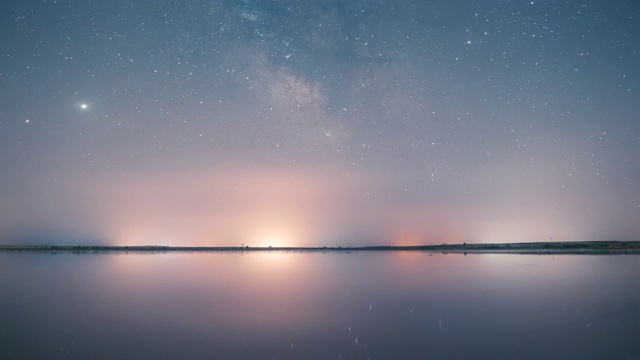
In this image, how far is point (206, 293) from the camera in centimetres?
1397

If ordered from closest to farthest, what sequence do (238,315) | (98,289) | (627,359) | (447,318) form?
(627,359) < (447,318) < (238,315) < (98,289)

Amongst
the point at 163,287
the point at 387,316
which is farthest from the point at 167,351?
the point at 163,287

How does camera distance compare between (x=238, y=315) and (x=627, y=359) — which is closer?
(x=627, y=359)

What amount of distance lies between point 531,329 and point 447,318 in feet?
6.35

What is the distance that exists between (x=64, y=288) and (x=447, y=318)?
1654cm

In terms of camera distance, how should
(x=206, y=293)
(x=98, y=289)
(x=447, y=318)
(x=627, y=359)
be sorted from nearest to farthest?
(x=627, y=359) → (x=447, y=318) → (x=206, y=293) → (x=98, y=289)

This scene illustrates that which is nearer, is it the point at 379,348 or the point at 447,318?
the point at 379,348

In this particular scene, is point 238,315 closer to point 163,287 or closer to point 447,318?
point 447,318

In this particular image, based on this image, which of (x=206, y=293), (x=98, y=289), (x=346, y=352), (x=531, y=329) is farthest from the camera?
(x=98, y=289)

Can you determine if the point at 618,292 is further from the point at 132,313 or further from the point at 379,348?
the point at 132,313

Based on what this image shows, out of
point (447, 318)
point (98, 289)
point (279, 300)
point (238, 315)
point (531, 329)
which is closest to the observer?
point (531, 329)

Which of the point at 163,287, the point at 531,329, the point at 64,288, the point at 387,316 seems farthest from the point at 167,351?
the point at 64,288

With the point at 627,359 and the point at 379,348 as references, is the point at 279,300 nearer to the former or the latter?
the point at 379,348

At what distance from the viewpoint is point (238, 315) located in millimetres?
9672
